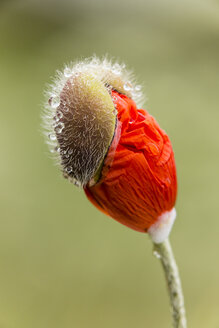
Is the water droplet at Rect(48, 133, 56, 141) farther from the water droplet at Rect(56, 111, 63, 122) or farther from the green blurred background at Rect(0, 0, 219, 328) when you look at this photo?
the green blurred background at Rect(0, 0, 219, 328)

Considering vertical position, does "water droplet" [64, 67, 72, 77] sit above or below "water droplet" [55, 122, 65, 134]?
above

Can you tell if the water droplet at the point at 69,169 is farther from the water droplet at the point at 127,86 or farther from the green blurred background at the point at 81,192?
the green blurred background at the point at 81,192

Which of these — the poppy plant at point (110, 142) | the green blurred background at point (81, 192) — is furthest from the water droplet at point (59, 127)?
the green blurred background at point (81, 192)

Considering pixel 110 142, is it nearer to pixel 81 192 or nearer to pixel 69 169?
pixel 69 169

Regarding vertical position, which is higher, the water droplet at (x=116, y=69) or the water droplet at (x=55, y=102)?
the water droplet at (x=116, y=69)

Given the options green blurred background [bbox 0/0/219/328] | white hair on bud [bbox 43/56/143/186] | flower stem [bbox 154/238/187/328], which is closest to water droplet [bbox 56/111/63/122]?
white hair on bud [bbox 43/56/143/186]

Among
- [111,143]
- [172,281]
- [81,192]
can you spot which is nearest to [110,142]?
[111,143]

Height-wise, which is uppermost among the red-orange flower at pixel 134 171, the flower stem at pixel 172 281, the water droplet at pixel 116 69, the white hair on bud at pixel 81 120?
the water droplet at pixel 116 69

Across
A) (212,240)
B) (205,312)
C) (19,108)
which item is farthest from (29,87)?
(205,312)
